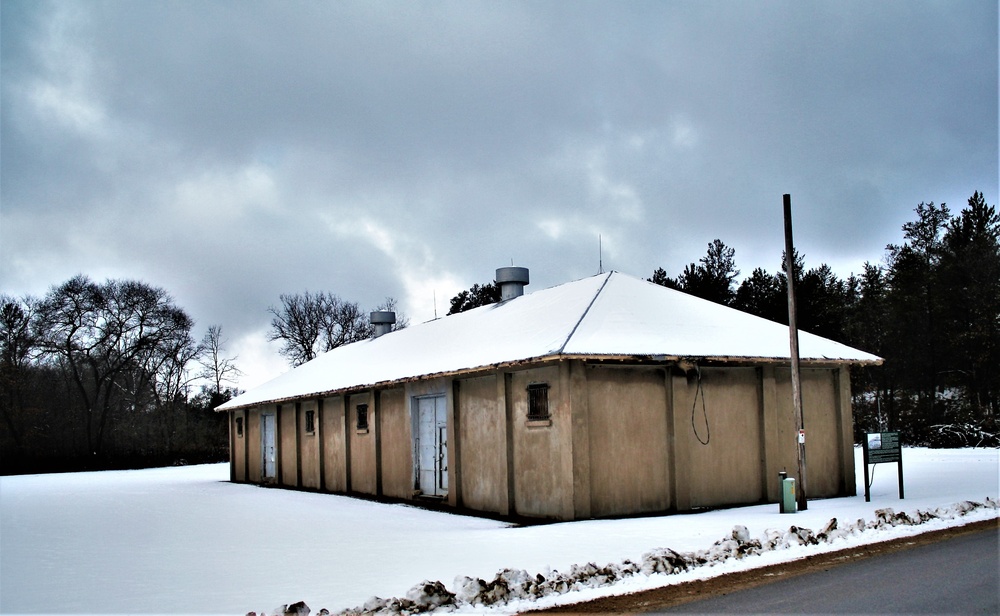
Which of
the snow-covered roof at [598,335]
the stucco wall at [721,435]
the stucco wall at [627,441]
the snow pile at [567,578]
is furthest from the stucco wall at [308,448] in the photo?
the snow pile at [567,578]

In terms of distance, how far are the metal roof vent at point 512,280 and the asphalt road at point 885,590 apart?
15.8 m

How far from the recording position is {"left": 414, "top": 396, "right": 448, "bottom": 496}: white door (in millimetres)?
18375

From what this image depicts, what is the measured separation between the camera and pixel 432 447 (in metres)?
18.7

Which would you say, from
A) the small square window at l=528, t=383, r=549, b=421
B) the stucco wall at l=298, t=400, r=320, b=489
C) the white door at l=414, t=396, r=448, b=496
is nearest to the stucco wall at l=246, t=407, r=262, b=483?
the stucco wall at l=298, t=400, r=320, b=489

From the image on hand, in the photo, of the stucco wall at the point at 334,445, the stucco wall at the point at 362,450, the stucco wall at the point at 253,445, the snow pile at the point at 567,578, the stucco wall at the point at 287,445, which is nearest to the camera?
the snow pile at the point at 567,578

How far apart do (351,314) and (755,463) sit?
2106 inches

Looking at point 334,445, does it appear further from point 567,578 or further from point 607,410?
point 567,578

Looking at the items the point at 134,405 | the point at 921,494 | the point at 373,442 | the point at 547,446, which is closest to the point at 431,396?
the point at 373,442

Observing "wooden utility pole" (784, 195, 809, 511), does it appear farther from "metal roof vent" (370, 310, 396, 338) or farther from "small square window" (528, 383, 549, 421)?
"metal roof vent" (370, 310, 396, 338)

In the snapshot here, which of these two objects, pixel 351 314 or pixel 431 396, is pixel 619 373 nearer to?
pixel 431 396

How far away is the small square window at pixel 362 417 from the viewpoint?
2194 centimetres

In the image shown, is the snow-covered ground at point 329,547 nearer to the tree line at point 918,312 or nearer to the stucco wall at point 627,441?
the stucco wall at point 627,441

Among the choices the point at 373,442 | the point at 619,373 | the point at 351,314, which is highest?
the point at 351,314

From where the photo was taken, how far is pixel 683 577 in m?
8.80
